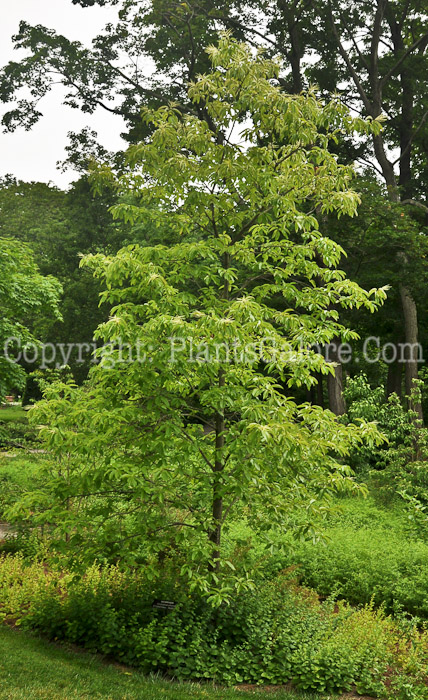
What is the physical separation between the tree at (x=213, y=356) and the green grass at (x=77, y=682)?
0.98 meters

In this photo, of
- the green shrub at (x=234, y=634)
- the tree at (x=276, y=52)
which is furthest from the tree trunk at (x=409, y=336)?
the green shrub at (x=234, y=634)

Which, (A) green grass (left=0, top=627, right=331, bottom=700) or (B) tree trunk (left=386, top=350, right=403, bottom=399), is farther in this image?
(B) tree trunk (left=386, top=350, right=403, bottom=399)

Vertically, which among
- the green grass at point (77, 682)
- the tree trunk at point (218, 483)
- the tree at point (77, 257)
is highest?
the tree at point (77, 257)

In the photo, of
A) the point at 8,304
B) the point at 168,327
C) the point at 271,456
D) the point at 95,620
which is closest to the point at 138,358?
the point at 168,327

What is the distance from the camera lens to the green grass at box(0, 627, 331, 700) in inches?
204

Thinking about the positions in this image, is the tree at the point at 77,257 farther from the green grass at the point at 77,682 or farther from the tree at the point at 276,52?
the green grass at the point at 77,682

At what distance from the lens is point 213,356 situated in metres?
5.71

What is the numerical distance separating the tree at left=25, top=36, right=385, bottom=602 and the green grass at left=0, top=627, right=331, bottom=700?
0.98m

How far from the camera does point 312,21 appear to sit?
2014cm

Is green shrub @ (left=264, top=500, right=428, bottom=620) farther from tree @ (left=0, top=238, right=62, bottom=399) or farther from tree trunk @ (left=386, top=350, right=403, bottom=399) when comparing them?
tree trunk @ (left=386, top=350, right=403, bottom=399)

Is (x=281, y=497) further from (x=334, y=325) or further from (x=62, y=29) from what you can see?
(x=62, y=29)

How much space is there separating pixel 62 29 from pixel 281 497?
19.7 meters

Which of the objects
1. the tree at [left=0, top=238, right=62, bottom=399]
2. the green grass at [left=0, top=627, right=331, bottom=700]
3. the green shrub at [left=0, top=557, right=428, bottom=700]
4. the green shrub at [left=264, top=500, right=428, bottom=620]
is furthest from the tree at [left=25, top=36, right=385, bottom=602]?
the tree at [left=0, top=238, right=62, bottom=399]

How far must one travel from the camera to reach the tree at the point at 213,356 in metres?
5.73
